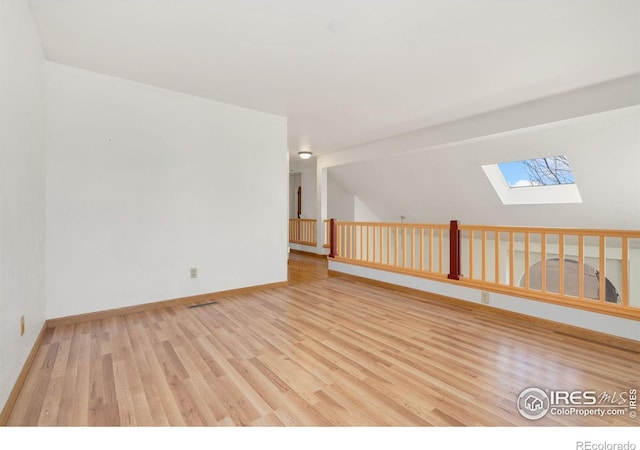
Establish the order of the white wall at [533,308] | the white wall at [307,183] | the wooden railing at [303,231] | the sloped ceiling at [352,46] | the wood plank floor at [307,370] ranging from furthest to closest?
the white wall at [307,183], the wooden railing at [303,231], the white wall at [533,308], the sloped ceiling at [352,46], the wood plank floor at [307,370]

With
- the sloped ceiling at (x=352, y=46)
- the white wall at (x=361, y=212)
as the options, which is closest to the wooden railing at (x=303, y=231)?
the white wall at (x=361, y=212)

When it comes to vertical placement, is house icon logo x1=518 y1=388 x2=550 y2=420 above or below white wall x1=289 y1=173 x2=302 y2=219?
below

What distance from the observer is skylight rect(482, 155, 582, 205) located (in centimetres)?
431

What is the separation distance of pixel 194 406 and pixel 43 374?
1189 millimetres

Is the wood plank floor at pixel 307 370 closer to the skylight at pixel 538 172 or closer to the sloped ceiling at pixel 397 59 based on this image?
the sloped ceiling at pixel 397 59

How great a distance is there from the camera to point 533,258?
20.0 ft

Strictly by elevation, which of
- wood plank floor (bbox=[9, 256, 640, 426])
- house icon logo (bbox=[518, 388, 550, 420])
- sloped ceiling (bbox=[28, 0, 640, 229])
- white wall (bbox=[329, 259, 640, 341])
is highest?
sloped ceiling (bbox=[28, 0, 640, 229])

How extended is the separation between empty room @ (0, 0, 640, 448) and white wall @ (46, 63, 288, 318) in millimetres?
19

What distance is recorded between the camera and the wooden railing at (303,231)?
24.2 ft

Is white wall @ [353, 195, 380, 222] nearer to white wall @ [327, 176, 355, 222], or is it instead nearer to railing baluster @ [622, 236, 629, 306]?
white wall @ [327, 176, 355, 222]

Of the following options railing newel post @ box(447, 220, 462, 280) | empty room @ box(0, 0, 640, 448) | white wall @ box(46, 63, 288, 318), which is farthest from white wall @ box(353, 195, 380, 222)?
railing newel post @ box(447, 220, 462, 280)

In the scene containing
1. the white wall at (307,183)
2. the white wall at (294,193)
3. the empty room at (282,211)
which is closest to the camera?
the empty room at (282,211)

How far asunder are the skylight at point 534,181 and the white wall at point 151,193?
3675mm

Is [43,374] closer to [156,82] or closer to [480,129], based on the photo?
[156,82]
